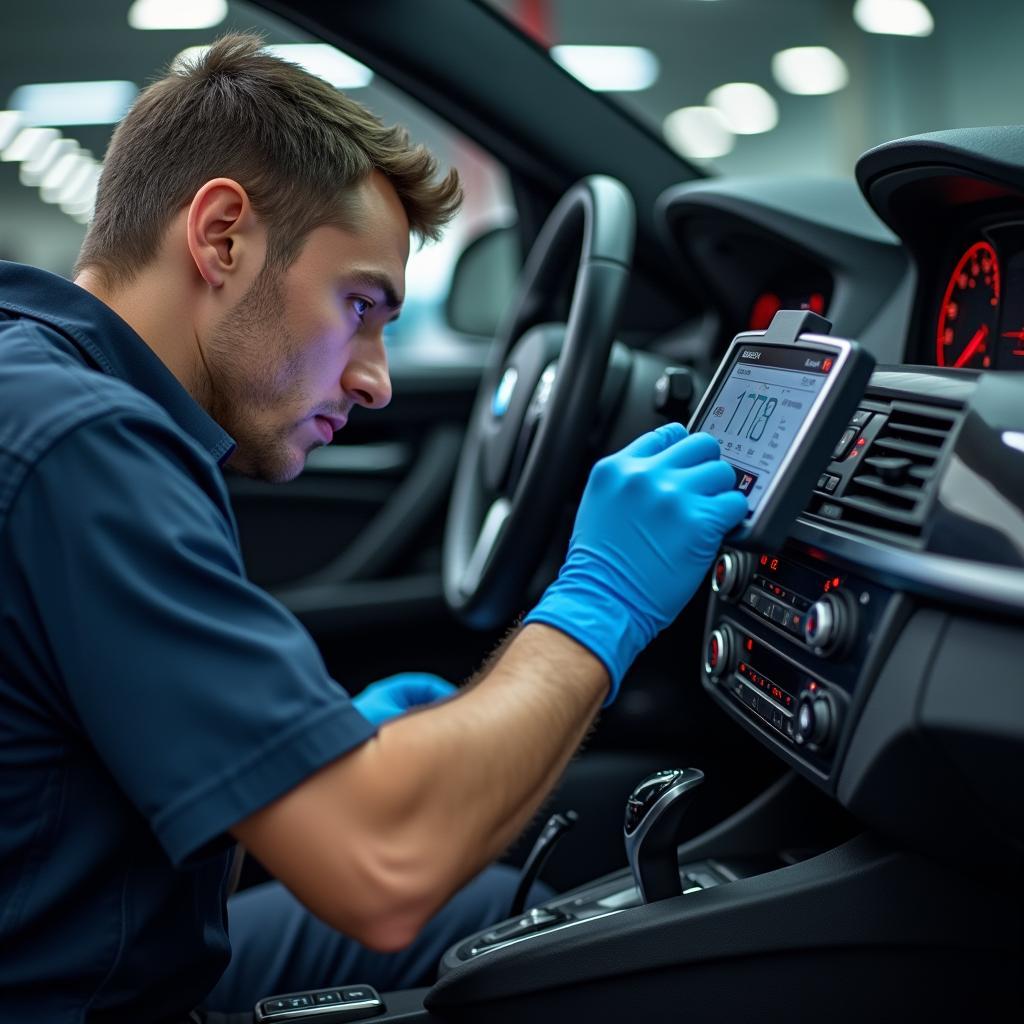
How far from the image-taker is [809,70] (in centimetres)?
553

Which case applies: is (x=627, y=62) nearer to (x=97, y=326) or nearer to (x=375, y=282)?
(x=375, y=282)

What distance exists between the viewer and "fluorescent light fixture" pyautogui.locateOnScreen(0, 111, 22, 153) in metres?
3.70

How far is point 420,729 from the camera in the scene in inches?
28.4

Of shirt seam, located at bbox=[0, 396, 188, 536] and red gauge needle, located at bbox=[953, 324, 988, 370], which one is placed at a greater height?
red gauge needle, located at bbox=[953, 324, 988, 370]

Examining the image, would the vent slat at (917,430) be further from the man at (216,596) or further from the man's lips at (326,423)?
the man's lips at (326,423)

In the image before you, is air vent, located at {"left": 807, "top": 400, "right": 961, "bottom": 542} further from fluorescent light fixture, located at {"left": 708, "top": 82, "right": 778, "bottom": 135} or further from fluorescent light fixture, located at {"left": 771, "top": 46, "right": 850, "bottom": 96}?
fluorescent light fixture, located at {"left": 708, "top": 82, "right": 778, "bottom": 135}

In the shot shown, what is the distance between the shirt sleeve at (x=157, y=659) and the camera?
0.66m

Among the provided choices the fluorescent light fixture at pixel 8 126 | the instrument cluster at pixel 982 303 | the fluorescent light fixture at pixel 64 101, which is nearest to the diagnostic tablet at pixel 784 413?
the instrument cluster at pixel 982 303

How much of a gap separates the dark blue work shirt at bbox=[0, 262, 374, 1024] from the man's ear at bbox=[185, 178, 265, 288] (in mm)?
172

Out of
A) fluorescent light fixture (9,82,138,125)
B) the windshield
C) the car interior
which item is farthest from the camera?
fluorescent light fixture (9,82,138,125)

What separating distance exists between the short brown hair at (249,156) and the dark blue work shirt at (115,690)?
23 centimetres

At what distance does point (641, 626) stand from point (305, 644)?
0.27 m

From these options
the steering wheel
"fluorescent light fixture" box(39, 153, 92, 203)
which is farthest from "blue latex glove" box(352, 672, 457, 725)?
"fluorescent light fixture" box(39, 153, 92, 203)

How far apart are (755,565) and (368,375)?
15.8 inches
